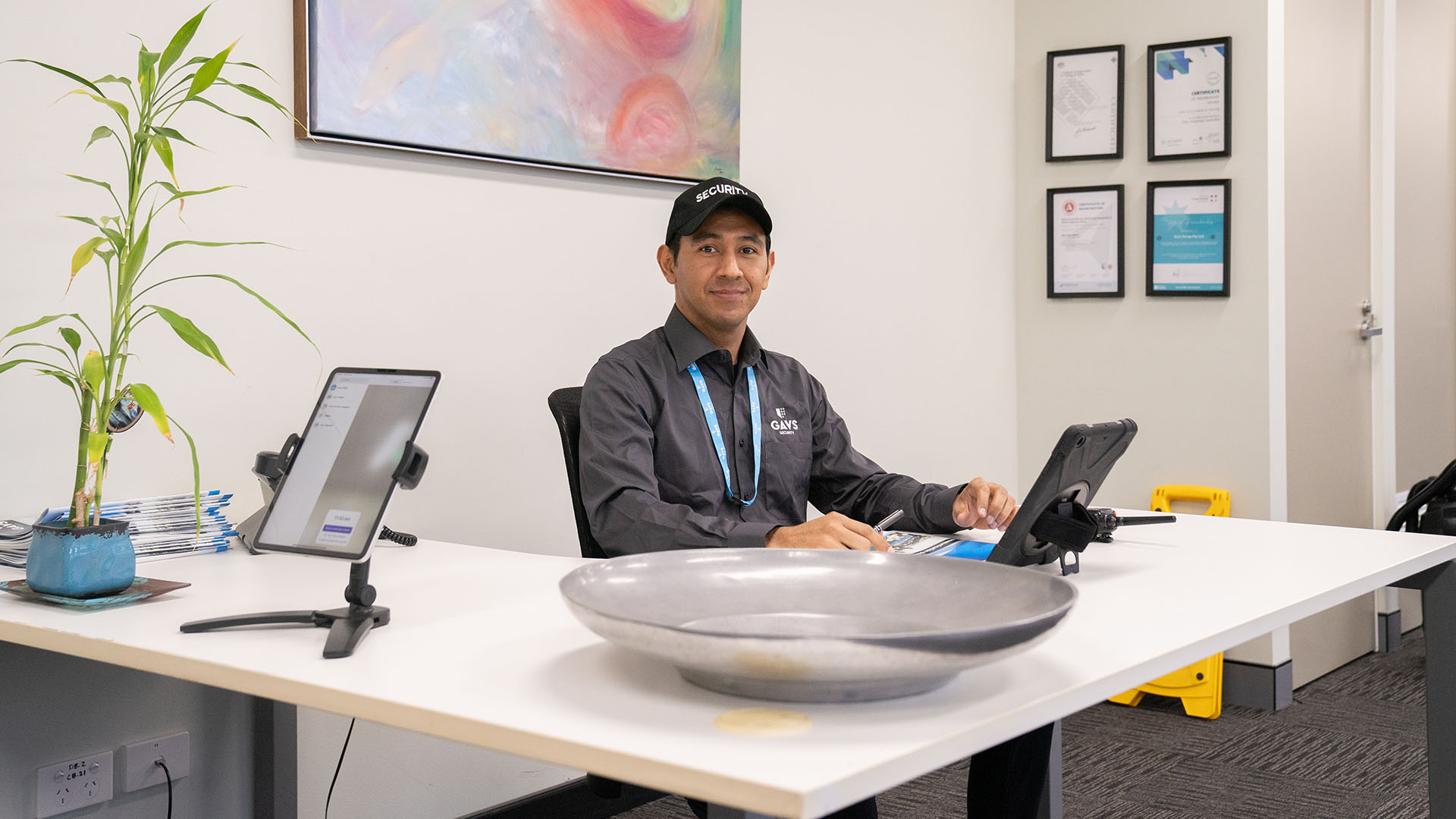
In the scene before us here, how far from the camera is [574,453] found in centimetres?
207

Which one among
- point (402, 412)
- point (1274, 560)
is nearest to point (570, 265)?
point (402, 412)

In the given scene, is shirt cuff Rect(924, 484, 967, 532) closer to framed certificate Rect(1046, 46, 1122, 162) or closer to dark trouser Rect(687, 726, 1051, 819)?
dark trouser Rect(687, 726, 1051, 819)

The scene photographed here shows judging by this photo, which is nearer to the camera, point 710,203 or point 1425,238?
point 710,203

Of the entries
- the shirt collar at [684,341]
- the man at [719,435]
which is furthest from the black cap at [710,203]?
the shirt collar at [684,341]

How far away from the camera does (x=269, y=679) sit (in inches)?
42.9

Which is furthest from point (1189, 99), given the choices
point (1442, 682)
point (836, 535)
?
point (836, 535)

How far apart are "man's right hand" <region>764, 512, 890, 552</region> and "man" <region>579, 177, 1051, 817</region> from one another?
16cm

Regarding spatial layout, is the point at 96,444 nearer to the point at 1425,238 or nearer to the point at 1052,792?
the point at 1052,792

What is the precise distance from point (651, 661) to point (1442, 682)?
4.43ft

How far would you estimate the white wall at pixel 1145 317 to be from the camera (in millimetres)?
3650

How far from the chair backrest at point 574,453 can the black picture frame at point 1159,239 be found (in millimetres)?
2433

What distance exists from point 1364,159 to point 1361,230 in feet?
0.86

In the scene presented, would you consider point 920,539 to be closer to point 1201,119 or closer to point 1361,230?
point 1201,119

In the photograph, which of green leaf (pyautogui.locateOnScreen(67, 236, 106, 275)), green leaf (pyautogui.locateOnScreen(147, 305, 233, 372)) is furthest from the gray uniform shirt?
green leaf (pyautogui.locateOnScreen(67, 236, 106, 275))
